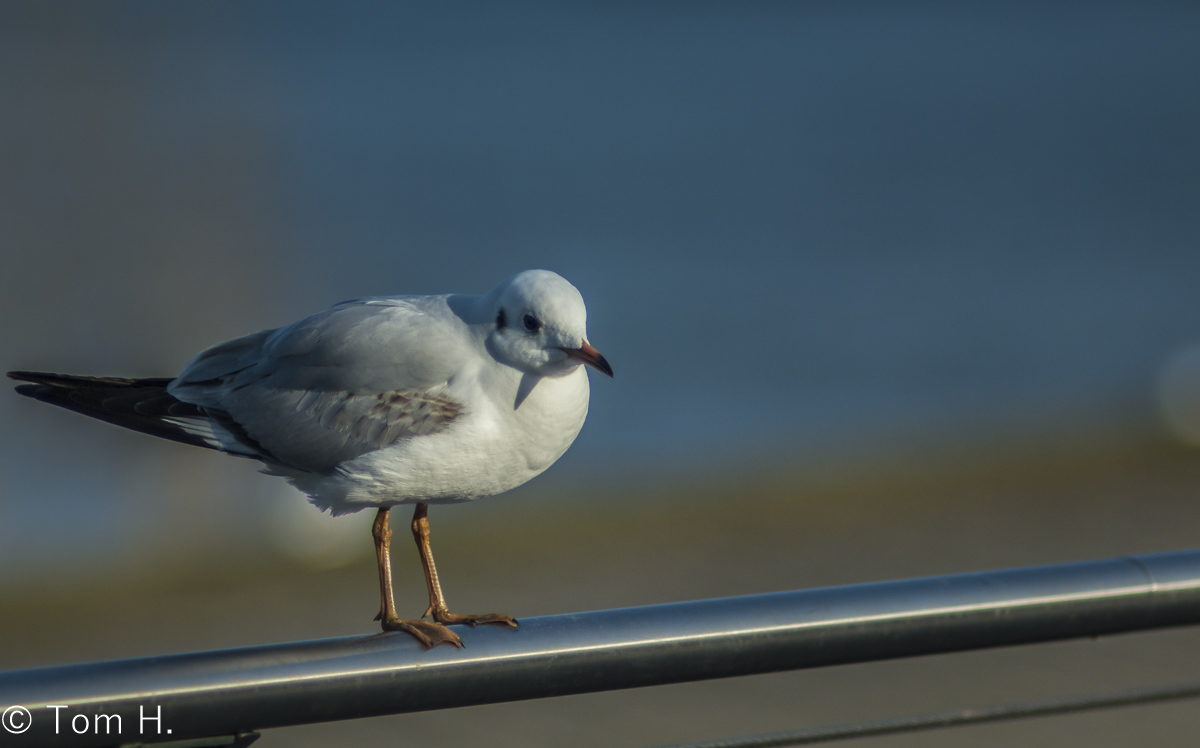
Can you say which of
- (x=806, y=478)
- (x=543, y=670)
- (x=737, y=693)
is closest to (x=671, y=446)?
(x=806, y=478)

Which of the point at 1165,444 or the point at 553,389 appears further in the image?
the point at 1165,444

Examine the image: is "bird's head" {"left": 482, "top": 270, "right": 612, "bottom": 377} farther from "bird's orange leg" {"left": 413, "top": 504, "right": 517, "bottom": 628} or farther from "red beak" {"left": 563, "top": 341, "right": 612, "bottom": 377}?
"bird's orange leg" {"left": 413, "top": 504, "right": 517, "bottom": 628}

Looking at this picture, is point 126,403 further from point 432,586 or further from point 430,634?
point 430,634

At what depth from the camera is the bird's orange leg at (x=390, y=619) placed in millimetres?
1420

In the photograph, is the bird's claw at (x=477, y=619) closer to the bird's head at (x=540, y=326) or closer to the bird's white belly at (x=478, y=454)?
the bird's white belly at (x=478, y=454)

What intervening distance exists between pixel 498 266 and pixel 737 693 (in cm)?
842

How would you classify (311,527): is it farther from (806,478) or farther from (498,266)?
(498,266)

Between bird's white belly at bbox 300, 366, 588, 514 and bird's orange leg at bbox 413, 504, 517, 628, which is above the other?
bird's white belly at bbox 300, 366, 588, 514

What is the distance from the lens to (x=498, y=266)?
1209 cm

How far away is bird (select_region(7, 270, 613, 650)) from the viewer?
166 cm

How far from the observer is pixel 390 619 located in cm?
187

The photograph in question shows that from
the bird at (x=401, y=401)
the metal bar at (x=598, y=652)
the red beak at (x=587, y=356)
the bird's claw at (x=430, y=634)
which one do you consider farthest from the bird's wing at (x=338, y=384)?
the metal bar at (x=598, y=652)

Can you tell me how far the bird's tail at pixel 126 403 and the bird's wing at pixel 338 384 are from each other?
2cm

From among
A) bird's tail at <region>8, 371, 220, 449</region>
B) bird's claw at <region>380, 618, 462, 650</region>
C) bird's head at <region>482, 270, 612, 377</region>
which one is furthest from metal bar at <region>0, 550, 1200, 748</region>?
bird's tail at <region>8, 371, 220, 449</region>
